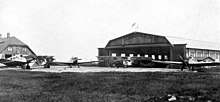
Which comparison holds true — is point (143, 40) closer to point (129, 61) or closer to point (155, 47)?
point (155, 47)

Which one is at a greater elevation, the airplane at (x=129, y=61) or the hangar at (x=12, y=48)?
the hangar at (x=12, y=48)

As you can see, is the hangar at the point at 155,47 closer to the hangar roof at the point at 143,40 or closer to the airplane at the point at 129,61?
the hangar roof at the point at 143,40

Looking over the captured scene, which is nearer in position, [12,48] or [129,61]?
[129,61]

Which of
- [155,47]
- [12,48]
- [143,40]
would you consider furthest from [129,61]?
[12,48]

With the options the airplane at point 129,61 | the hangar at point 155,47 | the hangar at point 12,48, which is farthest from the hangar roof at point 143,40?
the hangar at point 12,48

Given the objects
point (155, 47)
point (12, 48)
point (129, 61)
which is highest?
point (12, 48)

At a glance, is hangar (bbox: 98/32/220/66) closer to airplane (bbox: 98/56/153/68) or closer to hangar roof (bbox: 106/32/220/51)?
hangar roof (bbox: 106/32/220/51)

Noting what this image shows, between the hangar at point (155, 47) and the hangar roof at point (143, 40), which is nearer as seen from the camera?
the hangar at point (155, 47)

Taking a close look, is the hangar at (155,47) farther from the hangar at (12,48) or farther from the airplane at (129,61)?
the hangar at (12,48)

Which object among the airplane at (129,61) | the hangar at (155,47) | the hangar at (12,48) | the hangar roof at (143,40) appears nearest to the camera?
the hangar at (155,47)

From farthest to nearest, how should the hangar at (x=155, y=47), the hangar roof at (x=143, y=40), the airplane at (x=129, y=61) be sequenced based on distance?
the airplane at (x=129, y=61)
the hangar roof at (x=143, y=40)
the hangar at (x=155, y=47)
